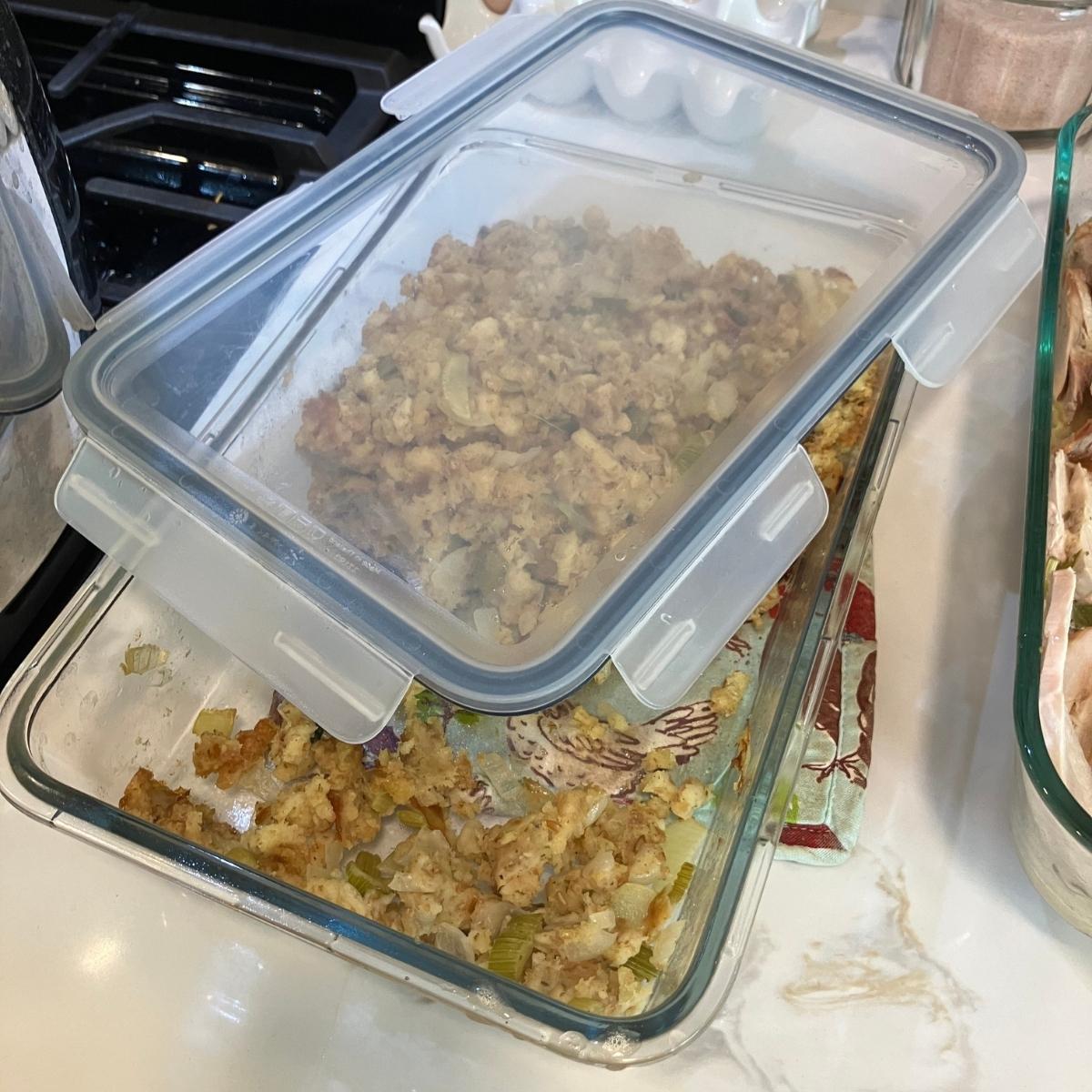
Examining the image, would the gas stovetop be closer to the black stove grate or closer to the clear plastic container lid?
the black stove grate

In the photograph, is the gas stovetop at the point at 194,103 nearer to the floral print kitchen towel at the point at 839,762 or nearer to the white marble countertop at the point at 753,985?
the white marble countertop at the point at 753,985

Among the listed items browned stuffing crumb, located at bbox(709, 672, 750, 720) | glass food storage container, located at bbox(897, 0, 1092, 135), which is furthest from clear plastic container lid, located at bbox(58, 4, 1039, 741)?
glass food storage container, located at bbox(897, 0, 1092, 135)

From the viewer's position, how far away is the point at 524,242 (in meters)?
0.60

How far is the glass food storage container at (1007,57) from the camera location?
0.81 meters

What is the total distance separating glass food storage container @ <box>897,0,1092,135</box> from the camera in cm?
81

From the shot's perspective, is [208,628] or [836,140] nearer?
[208,628]

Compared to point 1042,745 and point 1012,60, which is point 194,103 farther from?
point 1042,745

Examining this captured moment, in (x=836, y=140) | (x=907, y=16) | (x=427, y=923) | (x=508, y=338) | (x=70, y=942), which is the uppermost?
(x=907, y=16)

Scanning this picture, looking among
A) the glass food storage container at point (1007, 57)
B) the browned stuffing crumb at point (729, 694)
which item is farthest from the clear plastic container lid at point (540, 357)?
the glass food storage container at point (1007, 57)

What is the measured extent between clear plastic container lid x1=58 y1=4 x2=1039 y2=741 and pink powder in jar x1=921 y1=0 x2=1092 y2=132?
31cm

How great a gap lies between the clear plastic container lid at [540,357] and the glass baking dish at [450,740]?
0.08 m

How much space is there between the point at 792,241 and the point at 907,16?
49cm

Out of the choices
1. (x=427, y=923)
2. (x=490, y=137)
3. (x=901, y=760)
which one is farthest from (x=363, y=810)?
(x=490, y=137)

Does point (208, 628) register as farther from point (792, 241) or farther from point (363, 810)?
point (792, 241)
